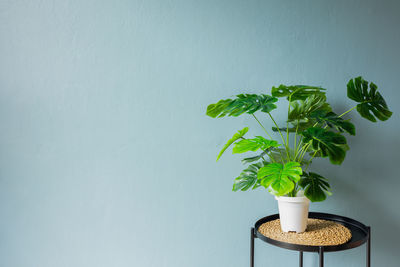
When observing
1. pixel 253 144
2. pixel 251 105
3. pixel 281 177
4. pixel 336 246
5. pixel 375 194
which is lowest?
pixel 336 246

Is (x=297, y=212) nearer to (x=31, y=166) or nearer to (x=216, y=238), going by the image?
(x=216, y=238)

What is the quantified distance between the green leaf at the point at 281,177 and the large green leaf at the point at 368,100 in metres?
0.39

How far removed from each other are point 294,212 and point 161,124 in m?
0.71

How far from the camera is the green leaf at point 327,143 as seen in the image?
1.03 m

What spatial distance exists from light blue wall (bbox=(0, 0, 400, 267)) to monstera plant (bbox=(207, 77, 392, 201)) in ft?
0.78

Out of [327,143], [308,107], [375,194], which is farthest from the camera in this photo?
[375,194]

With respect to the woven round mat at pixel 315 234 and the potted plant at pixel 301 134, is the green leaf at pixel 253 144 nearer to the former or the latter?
the potted plant at pixel 301 134

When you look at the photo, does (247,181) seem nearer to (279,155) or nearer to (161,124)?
(279,155)

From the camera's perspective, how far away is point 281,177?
1.05 metres

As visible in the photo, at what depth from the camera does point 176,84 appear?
1.51 meters

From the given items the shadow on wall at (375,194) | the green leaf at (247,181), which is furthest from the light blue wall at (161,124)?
the green leaf at (247,181)

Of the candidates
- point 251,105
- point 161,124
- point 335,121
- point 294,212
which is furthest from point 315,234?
point 161,124

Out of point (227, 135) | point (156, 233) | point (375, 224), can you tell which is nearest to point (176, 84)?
point (227, 135)

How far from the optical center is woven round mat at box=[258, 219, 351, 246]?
1.13m
